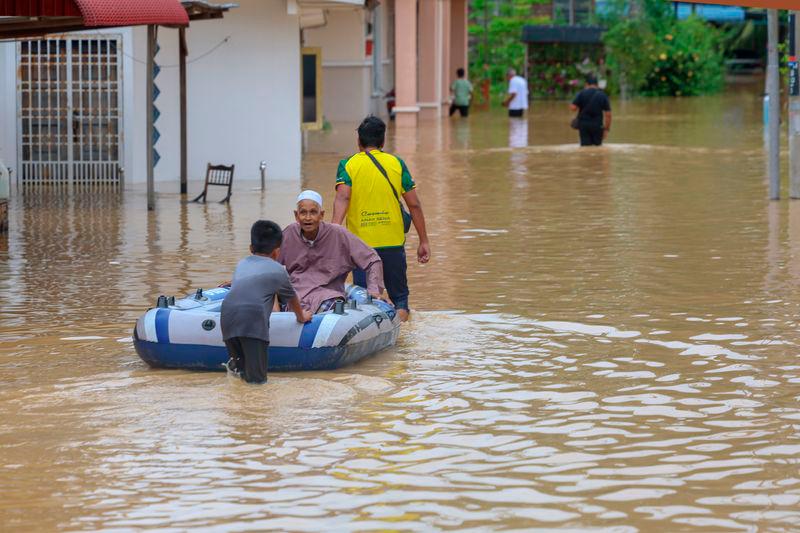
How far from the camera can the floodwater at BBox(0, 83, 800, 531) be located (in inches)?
250

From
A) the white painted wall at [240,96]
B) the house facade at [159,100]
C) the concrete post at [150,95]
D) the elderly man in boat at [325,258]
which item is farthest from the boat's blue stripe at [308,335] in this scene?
the white painted wall at [240,96]

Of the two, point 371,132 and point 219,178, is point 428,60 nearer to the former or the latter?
point 219,178

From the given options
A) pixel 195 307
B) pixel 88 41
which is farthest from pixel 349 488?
pixel 88 41

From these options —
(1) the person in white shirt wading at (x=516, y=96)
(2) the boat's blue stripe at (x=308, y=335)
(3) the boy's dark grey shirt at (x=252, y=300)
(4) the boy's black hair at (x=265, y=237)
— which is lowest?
(2) the boat's blue stripe at (x=308, y=335)

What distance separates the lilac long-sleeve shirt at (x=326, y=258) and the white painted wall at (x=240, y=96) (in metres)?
12.1

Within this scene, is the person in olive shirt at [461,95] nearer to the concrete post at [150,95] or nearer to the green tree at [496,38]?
the green tree at [496,38]

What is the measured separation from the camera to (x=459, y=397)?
8.27 m

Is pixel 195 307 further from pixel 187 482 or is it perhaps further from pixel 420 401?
pixel 187 482

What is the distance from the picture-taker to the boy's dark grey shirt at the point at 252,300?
27.3ft

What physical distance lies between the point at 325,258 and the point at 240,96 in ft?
41.7

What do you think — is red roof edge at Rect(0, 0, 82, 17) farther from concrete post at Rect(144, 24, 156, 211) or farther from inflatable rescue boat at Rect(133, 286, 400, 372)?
inflatable rescue boat at Rect(133, 286, 400, 372)

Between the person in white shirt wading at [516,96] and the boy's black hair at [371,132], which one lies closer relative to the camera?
the boy's black hair at [371,132]

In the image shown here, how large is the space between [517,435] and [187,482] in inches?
65.8

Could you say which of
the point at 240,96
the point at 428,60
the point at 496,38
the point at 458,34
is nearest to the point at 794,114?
the point at 240,96
